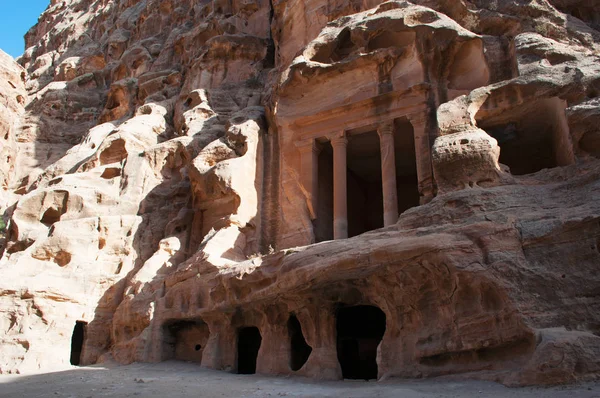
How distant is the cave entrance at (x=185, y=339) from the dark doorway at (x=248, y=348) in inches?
39.5

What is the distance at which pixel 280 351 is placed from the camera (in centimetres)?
1266

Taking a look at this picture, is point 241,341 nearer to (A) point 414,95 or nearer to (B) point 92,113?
(A) point 414,95

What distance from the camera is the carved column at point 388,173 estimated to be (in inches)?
601

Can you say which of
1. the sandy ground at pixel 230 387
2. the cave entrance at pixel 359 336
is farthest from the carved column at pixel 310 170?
the sandy ground at pixel 230 387

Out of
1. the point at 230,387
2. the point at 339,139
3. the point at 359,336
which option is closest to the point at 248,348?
the point at 359,336

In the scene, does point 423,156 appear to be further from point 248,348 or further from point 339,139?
point 248,348

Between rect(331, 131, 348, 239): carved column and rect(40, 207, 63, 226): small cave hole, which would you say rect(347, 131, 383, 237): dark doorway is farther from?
rect(40, 207, 63, 226): small cave hole

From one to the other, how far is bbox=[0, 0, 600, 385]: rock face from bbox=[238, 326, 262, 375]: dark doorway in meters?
0.06

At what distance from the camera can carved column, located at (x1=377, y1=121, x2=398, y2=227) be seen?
15258 mm

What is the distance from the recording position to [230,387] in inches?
368

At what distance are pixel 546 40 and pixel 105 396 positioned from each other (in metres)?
12.8

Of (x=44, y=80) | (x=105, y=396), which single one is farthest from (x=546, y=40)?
(x=44, y=80)

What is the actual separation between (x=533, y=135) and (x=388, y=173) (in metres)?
4.13

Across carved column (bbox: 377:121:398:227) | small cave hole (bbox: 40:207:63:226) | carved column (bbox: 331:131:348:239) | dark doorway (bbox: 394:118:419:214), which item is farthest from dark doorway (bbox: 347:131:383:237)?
small cave hole (bbox: 40:207:63:226)
